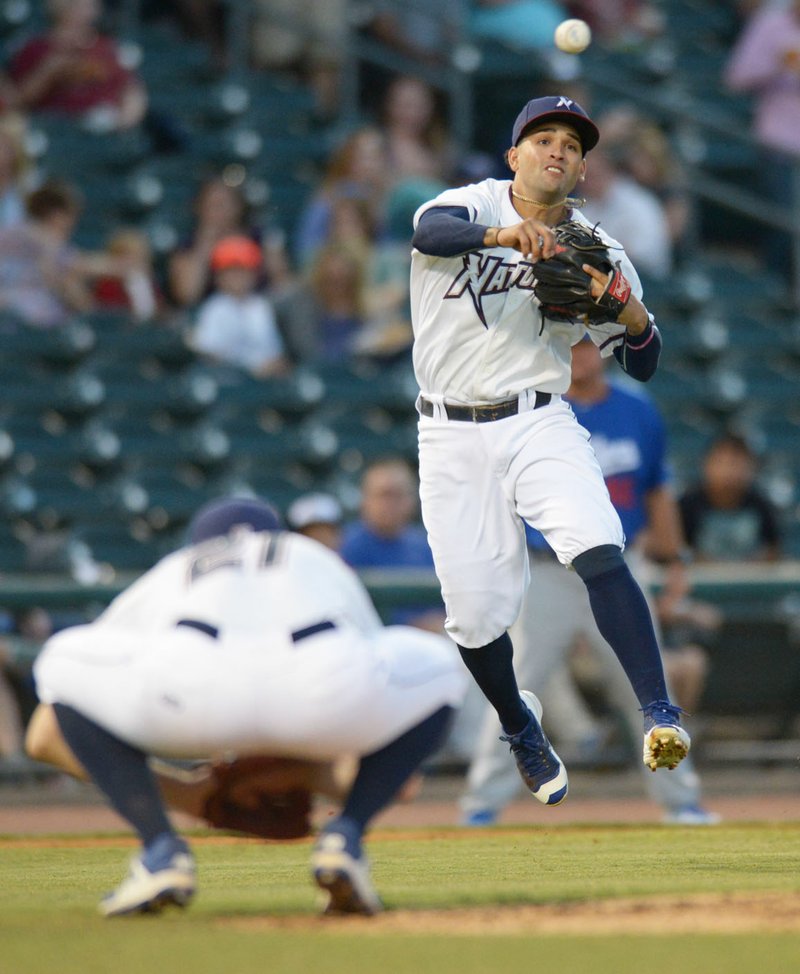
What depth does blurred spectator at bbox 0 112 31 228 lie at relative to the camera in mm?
10039

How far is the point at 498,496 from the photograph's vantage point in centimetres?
493

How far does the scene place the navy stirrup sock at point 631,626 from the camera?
4.65 m

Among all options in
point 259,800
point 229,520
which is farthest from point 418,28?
point 229,520

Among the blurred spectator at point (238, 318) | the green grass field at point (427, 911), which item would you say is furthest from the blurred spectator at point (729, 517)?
the green grass field at point (427, 911)

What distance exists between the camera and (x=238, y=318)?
33.9ft

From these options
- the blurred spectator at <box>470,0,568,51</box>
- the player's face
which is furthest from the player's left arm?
the blurred spectator at <box>470,0,568,51</box>

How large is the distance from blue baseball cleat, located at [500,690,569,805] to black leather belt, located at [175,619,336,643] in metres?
1.72

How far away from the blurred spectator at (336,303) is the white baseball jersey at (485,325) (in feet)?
17.5

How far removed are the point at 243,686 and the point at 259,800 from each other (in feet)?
2.84

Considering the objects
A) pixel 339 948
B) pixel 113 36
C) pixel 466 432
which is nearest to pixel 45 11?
pixel 113 36

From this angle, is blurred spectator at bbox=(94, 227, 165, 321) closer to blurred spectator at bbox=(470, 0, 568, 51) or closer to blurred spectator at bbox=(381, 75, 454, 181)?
blurred spectator at bbox=(381, 75, 454, 181)

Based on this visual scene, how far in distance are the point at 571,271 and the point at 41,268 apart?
5.84 meters

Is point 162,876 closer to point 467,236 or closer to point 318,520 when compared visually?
point 467,236

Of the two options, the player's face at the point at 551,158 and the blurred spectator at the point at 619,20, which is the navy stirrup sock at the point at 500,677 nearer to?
the player's face at the point at 551,158
